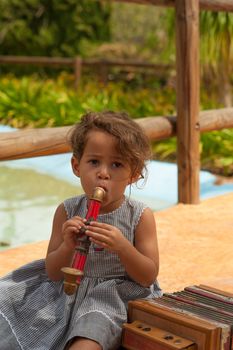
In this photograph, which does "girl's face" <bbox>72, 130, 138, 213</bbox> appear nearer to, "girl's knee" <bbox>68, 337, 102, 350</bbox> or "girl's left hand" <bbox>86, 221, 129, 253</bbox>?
"girl's left hand" <bbox>86, 221, 129, 253</bbox>

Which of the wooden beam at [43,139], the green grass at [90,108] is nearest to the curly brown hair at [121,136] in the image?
the wooden beam at [43,139]

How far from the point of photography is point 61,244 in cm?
225

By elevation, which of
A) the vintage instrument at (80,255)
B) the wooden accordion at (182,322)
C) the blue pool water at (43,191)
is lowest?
the blue pool water at (43,191)

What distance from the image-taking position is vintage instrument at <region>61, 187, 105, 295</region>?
2008mm

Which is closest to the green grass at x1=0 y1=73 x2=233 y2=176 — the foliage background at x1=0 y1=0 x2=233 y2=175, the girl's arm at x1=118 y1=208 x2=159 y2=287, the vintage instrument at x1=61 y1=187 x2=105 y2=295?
the foliage background at x1=0 y1=0 x2=233 y2=175

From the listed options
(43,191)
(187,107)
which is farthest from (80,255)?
(43,191)

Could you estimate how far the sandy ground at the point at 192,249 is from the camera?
328 cm

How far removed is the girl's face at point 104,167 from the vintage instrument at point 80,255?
0.06 metres

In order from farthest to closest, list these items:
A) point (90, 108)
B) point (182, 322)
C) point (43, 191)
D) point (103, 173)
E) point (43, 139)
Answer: point (90, 108) < point (43, 191) < point (43, 139) < point (103, 173) < point (182, 322)

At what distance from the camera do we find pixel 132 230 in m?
2.34

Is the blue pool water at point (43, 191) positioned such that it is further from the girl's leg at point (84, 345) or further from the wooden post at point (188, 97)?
the girl's leg at point (84, 345)

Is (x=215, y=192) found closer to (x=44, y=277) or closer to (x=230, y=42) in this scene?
(x=230, y=42)

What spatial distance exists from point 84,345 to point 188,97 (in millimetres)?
2739

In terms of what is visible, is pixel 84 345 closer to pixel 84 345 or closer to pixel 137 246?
pixel 84 345
